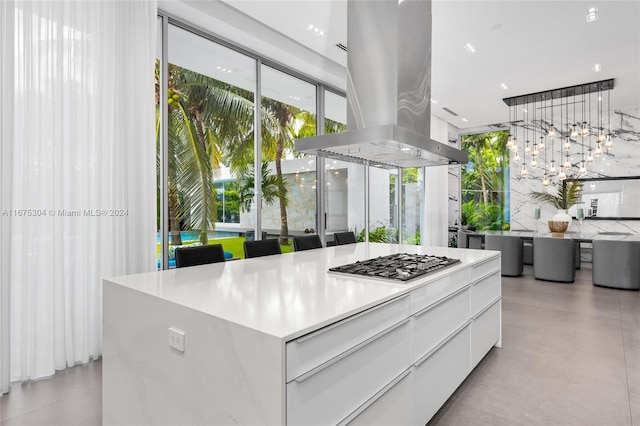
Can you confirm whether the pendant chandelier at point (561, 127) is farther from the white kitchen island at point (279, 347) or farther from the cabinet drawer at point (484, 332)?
the white kitchen island at point (279, 347)

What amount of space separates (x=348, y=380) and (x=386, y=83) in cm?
203

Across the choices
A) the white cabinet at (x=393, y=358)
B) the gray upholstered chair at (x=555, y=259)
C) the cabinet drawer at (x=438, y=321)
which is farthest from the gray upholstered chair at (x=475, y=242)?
the cabinet drawer at (x=438, y=321)

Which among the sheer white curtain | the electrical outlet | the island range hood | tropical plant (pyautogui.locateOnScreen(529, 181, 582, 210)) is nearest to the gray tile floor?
the sheer white curtain

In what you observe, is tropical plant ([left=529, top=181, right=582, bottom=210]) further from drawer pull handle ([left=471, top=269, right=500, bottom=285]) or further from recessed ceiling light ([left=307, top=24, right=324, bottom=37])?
recessed ceiling light ([left=307, top=24, right=324, bottom=37])

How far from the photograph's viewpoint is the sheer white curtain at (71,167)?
253cm

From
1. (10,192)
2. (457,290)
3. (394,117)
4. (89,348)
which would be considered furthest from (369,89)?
(89,348)

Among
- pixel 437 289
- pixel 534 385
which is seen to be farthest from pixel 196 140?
pixel 534 385

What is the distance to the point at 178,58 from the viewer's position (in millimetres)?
3969

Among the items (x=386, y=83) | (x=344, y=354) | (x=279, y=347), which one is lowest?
(x=344, y=354)

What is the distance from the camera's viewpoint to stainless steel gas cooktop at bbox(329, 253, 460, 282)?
6.61ft

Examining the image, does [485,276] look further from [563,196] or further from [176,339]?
[563,196]

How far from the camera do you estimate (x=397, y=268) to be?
226 centimetres

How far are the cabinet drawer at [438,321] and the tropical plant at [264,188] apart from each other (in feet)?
9.72

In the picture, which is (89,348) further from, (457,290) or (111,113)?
(457,290)
